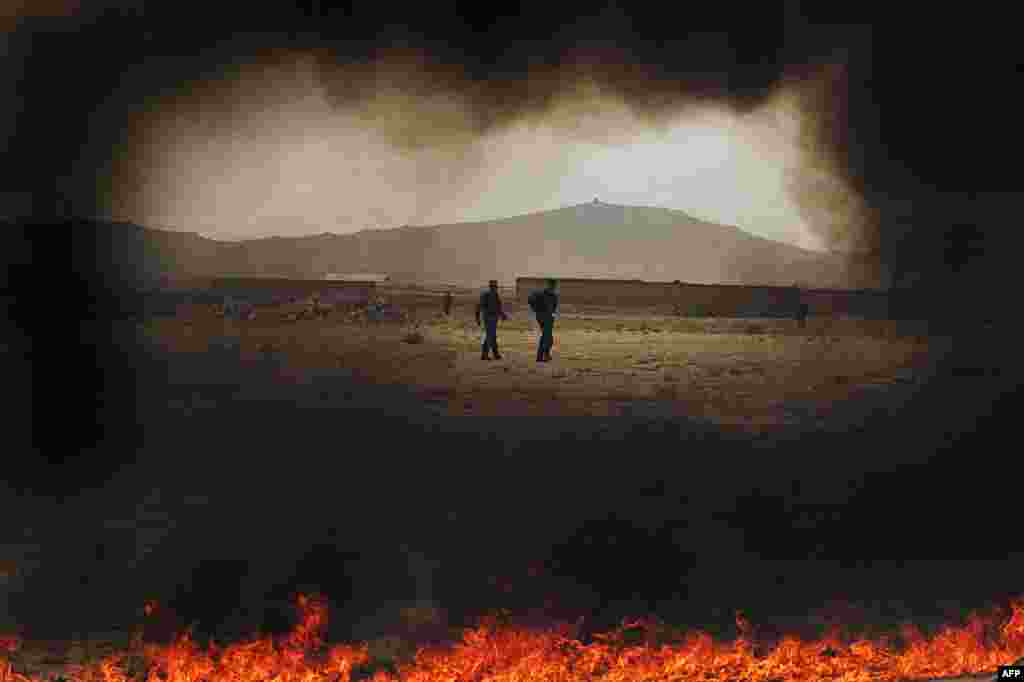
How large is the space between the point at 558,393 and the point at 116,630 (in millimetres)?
8648

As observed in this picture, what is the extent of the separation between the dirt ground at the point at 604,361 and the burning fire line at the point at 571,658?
602cm

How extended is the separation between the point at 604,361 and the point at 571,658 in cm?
1308

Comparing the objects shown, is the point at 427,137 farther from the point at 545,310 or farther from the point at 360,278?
the point at 360,278

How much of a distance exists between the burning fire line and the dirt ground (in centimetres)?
602

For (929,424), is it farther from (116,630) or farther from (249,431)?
(116,630)

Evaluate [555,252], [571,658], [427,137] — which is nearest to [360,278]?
[555,252]

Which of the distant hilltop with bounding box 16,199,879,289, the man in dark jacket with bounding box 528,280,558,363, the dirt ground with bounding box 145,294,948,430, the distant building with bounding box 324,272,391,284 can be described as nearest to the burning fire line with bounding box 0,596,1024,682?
the dirt ground with bounding box 145,294,948,430

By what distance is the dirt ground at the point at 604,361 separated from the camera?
40.7 ft

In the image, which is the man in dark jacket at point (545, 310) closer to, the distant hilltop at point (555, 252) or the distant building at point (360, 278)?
the distant building at point (360, 278)

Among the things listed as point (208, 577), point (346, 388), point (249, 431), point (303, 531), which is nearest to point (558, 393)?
point (346, 388)

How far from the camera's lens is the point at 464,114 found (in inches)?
592

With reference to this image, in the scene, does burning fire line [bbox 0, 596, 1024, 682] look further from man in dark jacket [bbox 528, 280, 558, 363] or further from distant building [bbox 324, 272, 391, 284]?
distant building [bbox 324, 272, 391, 284]

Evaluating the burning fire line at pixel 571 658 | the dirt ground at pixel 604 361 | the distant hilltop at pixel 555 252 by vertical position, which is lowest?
the burning fire line at pixel 571 658

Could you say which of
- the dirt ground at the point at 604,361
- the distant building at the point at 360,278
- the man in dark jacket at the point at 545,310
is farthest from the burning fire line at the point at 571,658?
the distant building at the point at 360,278
